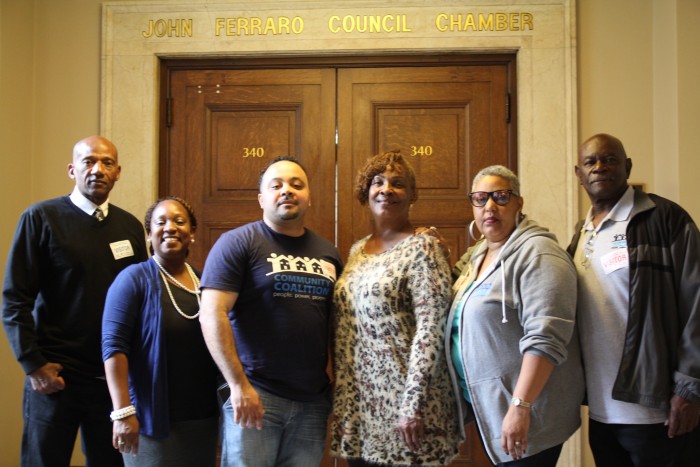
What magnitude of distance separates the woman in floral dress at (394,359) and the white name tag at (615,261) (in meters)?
0.55

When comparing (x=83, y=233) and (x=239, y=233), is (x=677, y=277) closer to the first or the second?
(x=239, y=233)

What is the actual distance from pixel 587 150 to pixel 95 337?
2.06 metres

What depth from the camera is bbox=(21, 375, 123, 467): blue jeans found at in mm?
2740

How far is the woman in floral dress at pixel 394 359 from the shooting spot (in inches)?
92.9

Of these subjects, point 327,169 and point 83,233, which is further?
point 327,169

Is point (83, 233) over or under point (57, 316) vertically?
over

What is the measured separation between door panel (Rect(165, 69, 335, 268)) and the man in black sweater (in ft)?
4.21

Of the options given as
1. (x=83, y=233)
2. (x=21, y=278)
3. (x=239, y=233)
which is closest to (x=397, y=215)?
(x=239, y=233)

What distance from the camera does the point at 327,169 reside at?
13.6 ft

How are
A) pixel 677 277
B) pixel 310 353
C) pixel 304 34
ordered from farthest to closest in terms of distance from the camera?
pixel 304 34 → pixel 310 353 → pixel 677 277

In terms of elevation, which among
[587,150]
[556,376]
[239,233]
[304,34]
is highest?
[304,34]

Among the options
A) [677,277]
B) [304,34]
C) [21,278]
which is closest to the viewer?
[677,277]

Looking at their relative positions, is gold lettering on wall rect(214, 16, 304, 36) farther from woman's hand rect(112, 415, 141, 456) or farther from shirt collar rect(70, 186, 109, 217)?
woman's hand rect(112, 415, 141, 456)

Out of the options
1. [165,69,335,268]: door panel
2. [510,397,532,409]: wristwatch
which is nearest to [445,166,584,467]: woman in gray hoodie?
[510,397,532,409]: wristwatch
